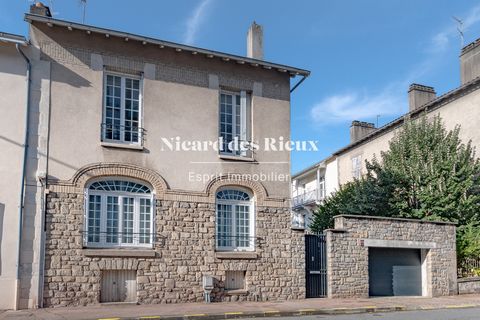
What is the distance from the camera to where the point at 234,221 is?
15898 millimetres

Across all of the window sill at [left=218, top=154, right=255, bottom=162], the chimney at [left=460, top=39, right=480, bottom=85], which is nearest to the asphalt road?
the window sill at [left=218, top=154, right=255, bottom=162]

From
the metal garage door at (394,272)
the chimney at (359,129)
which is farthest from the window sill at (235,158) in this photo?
the chimney at (359,129)

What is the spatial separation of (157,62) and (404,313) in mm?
9699

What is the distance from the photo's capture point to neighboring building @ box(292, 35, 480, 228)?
73.3 ft

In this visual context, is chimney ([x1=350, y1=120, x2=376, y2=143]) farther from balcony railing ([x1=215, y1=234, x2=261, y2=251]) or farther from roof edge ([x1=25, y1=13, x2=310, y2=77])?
balcony railing ([x1=215, y1=234, x2=261, y2=251])

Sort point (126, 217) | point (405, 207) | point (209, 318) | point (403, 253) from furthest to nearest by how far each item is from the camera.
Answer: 1. point (405, 207)
2. point (403, 253)
3. point (126, 217)
4. point (209, 318)

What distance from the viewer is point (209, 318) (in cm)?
1200

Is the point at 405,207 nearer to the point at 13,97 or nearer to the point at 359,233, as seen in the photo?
the point at 359,233

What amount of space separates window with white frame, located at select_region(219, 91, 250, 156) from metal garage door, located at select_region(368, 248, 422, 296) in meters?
5.63

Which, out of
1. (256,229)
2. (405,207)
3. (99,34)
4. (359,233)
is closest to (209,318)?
(256,229)

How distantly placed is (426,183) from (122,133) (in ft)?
39.8

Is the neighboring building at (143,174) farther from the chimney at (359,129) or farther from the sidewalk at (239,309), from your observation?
the chimney at (359,129)

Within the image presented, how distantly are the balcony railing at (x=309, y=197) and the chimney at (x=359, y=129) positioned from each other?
3963 millimetres

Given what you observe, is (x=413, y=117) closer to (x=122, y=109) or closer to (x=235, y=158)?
(x=235, y=158)
